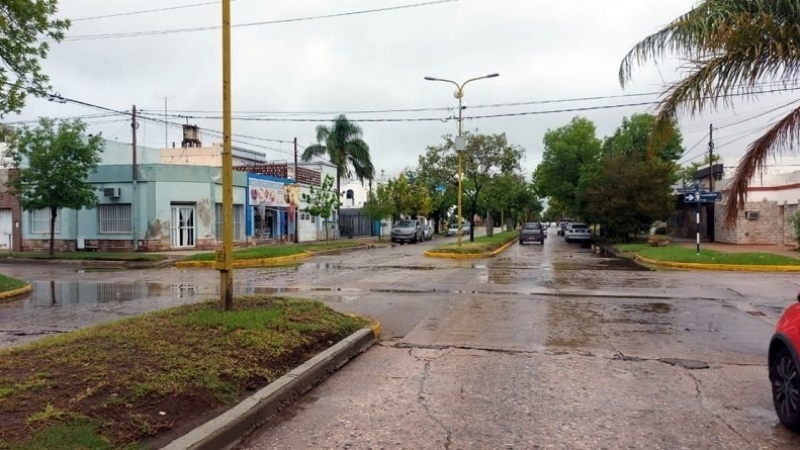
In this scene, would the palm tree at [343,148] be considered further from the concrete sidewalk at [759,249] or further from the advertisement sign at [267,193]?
the concrete sidewalk at [759,249]

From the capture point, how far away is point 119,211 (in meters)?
31.2

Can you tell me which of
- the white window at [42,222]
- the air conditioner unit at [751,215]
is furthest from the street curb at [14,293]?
the air conditioner unit at [751,215]

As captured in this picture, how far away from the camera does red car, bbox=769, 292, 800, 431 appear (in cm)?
472

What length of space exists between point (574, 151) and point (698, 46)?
42.0 metres

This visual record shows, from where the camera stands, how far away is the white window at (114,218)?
102ft

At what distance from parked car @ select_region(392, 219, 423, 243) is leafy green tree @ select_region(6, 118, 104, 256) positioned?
23.3m

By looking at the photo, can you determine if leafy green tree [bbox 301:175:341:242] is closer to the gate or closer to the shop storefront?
the shop storefront

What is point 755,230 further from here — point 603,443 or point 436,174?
point 603,443

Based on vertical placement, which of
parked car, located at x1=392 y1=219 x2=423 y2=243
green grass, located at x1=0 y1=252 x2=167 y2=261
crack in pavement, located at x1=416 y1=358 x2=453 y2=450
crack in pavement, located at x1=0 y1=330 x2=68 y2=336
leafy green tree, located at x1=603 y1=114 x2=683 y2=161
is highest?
leafy green tree, located at x1=603 y1=114 x2=683 y2=161

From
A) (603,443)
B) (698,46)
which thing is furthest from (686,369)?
(698,46)

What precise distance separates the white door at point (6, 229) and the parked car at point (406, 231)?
80.0 ft

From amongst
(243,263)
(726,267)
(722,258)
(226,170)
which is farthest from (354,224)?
(226,170)

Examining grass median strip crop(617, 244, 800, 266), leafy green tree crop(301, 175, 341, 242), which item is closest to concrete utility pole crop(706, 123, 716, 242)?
grass median strip crop(617, 244, 800, 266)

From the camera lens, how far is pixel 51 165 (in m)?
25.5
